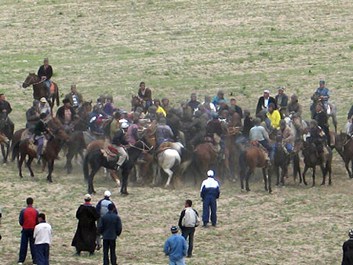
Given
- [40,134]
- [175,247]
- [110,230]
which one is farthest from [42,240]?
[40,134]

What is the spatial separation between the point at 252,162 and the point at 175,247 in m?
9.35

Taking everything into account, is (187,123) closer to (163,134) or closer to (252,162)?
(163,134)

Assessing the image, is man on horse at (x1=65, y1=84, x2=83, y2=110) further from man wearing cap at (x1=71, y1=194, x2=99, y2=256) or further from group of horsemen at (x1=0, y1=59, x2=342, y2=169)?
man wearing cap at (x1=71, y1=194, x2=99, y2=256)

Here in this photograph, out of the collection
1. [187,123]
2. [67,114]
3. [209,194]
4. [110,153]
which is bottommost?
[209,194]

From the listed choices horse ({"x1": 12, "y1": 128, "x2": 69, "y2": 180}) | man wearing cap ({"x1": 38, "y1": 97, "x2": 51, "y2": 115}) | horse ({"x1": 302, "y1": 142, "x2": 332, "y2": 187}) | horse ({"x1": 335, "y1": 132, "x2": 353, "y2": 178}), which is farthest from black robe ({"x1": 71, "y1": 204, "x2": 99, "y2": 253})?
horse ({"x1": 335, "y1": 132, "x2": 353, "y2": 178})

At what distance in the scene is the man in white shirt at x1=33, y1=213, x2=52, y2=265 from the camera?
1252 inches

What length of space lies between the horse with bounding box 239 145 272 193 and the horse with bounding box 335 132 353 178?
2.84m

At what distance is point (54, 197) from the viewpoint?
38844 millimetres

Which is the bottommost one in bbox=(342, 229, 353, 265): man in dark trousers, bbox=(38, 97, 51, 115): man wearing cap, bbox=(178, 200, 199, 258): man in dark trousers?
bbox=(342, 229, 353, 265): man in dark trousers

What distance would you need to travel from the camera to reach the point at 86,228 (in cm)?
3322

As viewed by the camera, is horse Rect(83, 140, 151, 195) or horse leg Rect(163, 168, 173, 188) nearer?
horse Rect(83, 140, 151, 195)

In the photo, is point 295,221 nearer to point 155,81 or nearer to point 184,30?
point 155,81

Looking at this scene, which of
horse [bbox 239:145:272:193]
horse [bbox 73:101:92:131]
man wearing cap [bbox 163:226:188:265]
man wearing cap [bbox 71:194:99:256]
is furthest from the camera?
horse [bbox 73:101:92:131]

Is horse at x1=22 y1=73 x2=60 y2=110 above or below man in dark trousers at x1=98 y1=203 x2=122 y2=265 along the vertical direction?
above
